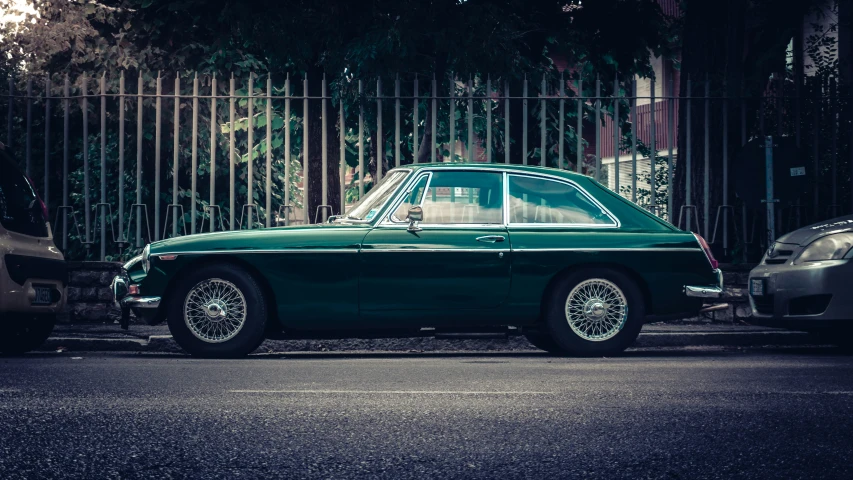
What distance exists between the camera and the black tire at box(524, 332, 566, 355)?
9680mm

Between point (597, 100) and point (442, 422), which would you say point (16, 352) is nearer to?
point (442, 422)

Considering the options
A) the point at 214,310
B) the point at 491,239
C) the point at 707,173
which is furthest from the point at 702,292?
the point at 214,310

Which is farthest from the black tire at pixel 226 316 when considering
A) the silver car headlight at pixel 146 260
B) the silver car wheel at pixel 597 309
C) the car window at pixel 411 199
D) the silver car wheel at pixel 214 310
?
the silver car wheel at pixel 597 309

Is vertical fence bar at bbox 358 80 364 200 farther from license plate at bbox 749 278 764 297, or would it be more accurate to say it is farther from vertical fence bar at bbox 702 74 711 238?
license plate at bbox 749 278 764 297

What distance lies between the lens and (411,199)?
9.27 meters

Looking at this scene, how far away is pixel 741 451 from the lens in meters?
5.05

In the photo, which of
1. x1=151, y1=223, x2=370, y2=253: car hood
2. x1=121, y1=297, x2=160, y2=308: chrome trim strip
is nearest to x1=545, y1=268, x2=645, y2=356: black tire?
x1=151, y1=223, x2=370, y2=253: car hood

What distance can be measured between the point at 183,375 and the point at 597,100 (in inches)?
256

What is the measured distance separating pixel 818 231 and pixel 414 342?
3725 millimetres

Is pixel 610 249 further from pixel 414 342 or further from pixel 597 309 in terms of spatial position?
pixel 414 342

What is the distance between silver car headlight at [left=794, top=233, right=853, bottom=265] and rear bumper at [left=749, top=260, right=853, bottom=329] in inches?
2.7

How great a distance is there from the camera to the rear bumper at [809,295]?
9203 mm

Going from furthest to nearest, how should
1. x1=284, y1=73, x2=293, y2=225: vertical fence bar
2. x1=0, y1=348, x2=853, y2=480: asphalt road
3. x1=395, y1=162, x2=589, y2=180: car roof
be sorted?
x1=284, y1=73, x2=293, y2=225: vertical fence bar, x1=395, y1=162, x2=589, y2=180: car roof, x1=0, y1=348, x2=853, y2=480: asphalt road

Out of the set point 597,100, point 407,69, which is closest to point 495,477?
point 597,100
